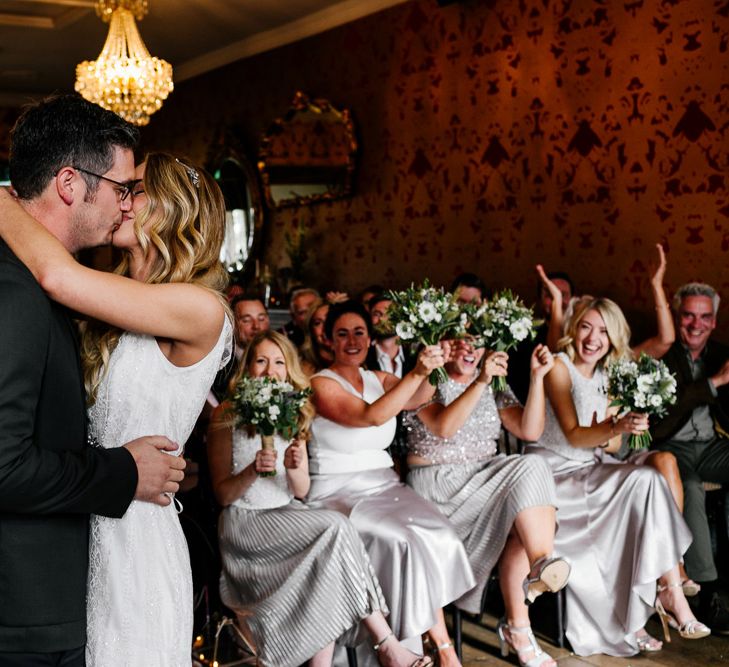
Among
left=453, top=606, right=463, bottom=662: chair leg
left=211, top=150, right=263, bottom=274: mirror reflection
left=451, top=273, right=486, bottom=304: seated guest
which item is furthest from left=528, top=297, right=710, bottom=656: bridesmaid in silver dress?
left=211, top=150, right=263, bottom=274: mirror reflection

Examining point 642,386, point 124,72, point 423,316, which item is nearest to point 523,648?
point 642,386

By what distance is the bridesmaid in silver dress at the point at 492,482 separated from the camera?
4055 millimetres

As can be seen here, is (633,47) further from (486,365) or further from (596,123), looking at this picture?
(486,365)

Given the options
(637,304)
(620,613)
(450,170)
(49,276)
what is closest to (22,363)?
(49,276)

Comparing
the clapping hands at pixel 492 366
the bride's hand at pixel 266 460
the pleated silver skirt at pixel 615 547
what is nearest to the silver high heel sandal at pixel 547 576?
the pleated silver skirt at pixel 615 547

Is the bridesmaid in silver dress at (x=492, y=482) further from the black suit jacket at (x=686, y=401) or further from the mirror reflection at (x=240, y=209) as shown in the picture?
the mirror reflection at (x=240, y=209)

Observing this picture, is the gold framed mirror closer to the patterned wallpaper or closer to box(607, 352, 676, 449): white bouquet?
the patterned wallpaper

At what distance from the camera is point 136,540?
1.88 metres

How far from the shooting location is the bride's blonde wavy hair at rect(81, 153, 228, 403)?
1.85 meters

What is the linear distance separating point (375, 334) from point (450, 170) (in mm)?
2286

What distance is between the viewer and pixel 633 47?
6.01 metres

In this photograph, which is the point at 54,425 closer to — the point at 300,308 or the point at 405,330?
the point at 405,330

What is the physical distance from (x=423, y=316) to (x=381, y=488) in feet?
2.61

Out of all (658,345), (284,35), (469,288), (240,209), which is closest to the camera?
(658,345)
